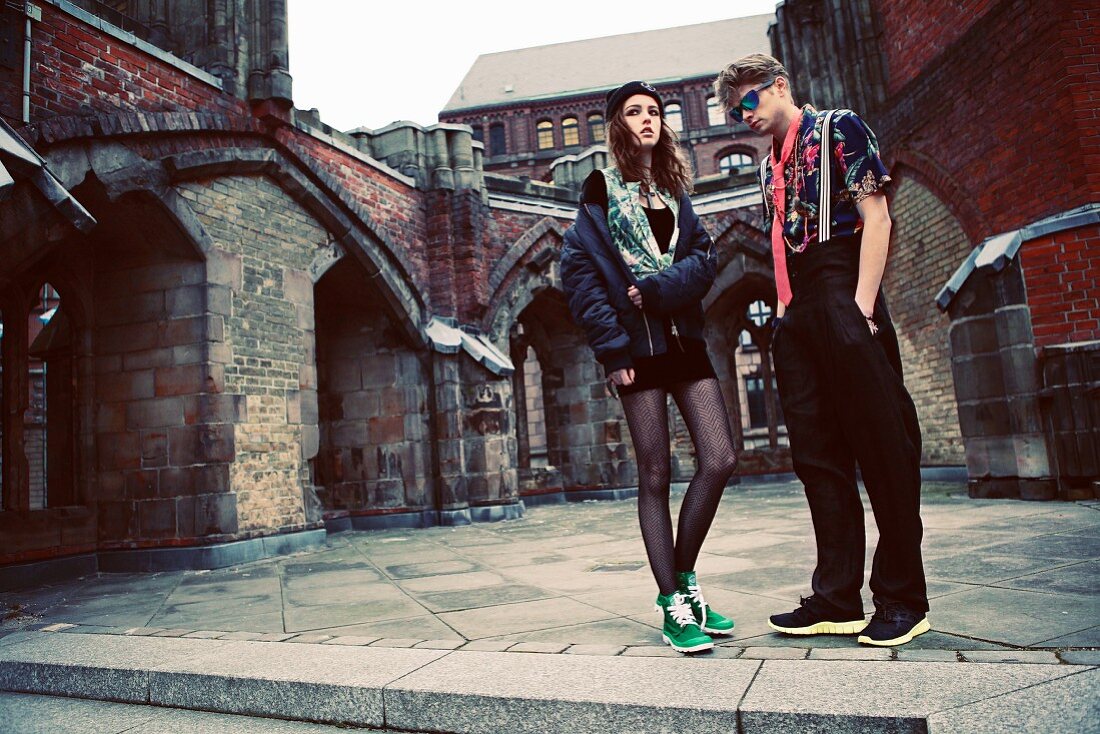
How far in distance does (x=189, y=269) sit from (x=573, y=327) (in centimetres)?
865

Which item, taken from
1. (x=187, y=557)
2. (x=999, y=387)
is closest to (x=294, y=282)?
(x=187, y=557)

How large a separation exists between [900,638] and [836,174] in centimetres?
154

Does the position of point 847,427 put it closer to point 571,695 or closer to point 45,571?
point 571,695

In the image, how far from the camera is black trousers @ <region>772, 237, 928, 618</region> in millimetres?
2562

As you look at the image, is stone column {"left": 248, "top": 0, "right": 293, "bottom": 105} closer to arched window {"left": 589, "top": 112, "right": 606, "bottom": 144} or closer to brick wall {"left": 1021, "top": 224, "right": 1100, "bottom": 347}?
brick wall {"left": 1021, "top": 224, "right": 1100, "bottom": 347}

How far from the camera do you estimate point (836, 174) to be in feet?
8.89

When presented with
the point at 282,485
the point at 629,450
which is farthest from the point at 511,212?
the point at 282,485

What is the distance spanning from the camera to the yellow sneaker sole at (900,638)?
2424 millimetres

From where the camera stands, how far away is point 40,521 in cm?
723

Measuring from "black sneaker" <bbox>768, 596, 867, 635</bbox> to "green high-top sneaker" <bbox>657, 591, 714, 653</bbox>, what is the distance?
333mm

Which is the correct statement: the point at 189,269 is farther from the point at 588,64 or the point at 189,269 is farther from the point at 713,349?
the point at 588,64

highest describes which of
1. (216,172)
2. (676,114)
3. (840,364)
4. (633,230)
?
(676,114)

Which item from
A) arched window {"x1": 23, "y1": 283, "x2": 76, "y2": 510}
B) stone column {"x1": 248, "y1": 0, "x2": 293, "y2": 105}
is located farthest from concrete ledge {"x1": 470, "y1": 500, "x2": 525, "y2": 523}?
stone column {"x1": 248, "y1": 0, "x2": 293, "y2": 105}

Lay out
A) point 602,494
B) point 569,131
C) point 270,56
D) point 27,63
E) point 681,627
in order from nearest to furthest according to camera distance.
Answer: point 681,627
point 27,63
point 270,56
point 602,494
point 569,131
